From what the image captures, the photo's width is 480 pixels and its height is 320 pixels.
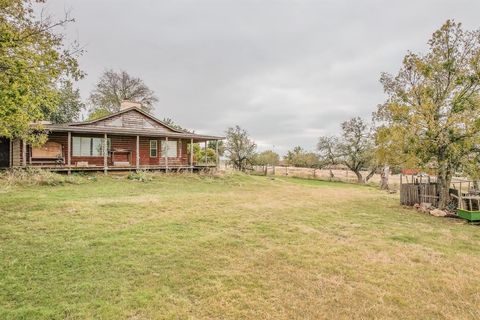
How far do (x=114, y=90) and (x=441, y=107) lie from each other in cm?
4402

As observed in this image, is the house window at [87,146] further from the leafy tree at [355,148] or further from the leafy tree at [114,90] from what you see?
the leafy tree at [355,148]

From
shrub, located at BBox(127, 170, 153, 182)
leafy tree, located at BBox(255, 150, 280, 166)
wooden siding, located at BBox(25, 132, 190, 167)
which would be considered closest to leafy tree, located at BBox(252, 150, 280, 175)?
leafy tree, located at BBox(255, 150, 280, 166)

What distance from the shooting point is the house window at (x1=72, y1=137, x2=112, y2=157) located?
63.6 ft

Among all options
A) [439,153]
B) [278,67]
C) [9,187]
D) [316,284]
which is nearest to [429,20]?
[439,153]

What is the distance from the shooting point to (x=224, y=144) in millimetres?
37250

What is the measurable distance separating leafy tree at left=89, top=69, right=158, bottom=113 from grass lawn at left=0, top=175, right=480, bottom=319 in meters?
38.7

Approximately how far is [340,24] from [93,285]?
20288 mm

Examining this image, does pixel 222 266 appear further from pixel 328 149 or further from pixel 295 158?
pixel 295 158

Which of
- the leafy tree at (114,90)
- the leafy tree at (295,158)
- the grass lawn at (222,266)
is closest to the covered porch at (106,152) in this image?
the grass lawn at (222,266)

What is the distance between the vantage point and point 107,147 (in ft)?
67.2

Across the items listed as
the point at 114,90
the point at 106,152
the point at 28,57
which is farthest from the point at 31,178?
the point at 114,90

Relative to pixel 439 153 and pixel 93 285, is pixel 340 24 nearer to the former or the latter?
pixel 439 153

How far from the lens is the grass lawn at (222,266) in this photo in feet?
11.5

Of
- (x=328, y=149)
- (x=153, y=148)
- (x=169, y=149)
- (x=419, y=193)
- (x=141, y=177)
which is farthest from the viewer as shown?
(x=328, y=149)
